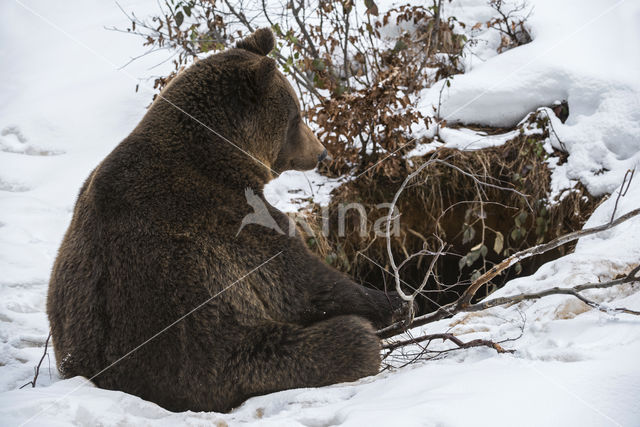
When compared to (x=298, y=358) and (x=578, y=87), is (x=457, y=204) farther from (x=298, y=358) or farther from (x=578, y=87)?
(x=298, y=358)

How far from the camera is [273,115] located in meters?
2.81

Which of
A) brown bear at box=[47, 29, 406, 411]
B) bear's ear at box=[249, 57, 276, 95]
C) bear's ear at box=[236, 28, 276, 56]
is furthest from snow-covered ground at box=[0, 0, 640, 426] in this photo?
bear's ear at box=[236, 28, 276, 56]

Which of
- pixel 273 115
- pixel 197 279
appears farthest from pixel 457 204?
pixel 197 279

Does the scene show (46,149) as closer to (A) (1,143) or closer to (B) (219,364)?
(A) (1,143)

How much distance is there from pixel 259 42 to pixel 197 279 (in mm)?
1491

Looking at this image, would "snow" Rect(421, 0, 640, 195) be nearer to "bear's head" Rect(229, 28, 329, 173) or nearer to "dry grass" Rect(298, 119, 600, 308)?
"dry grass" Rect(298, 119, 600, 308)

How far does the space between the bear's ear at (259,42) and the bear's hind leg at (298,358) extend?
5.31ft

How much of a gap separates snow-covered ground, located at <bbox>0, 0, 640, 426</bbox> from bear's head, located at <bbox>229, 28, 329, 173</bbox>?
136cm

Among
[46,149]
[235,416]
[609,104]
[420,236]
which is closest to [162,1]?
[46,149]

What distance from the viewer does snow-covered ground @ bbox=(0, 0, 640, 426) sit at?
5.65 ft

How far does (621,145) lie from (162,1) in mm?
7726

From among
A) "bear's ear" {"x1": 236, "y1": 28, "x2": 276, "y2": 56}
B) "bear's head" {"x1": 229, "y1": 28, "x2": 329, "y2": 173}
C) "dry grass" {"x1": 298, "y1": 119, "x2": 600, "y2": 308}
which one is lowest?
"dry grass" {"x1": 298, "y1": 119, "x2": 600, "y2": 308}

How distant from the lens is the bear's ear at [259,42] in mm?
2924

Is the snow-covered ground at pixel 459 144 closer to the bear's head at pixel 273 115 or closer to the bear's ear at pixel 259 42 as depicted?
the bear's head at pixel 273 115
